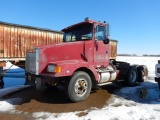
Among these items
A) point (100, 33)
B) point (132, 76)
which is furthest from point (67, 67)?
point (132, 76)

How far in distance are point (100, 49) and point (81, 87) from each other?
1.90m

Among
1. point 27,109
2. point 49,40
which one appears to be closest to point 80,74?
point 27,109

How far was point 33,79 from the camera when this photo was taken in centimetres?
607

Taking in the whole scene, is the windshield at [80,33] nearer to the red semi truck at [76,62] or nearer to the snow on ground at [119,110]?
the red semi truck at [76,62]

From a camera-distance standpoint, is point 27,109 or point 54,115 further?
point 27,109

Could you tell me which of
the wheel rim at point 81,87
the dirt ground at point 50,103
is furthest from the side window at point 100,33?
the dirt ground at point 50,103

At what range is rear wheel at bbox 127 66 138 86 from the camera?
891 cm

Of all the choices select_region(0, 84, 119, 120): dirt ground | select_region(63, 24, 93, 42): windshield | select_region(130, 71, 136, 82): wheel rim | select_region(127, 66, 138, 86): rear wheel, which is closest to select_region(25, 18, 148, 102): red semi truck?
select_region(63, 24, 93, 42): windshield

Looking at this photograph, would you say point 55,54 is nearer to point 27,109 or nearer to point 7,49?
point 27,109

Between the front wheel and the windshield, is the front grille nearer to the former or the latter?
the front wheel

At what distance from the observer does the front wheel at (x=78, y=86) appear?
5.67 meters

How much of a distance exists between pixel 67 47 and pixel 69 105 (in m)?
1.96

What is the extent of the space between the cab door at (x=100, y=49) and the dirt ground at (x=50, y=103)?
4.20 ft

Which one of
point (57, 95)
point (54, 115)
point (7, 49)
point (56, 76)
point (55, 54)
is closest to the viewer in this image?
point (54, 115)
